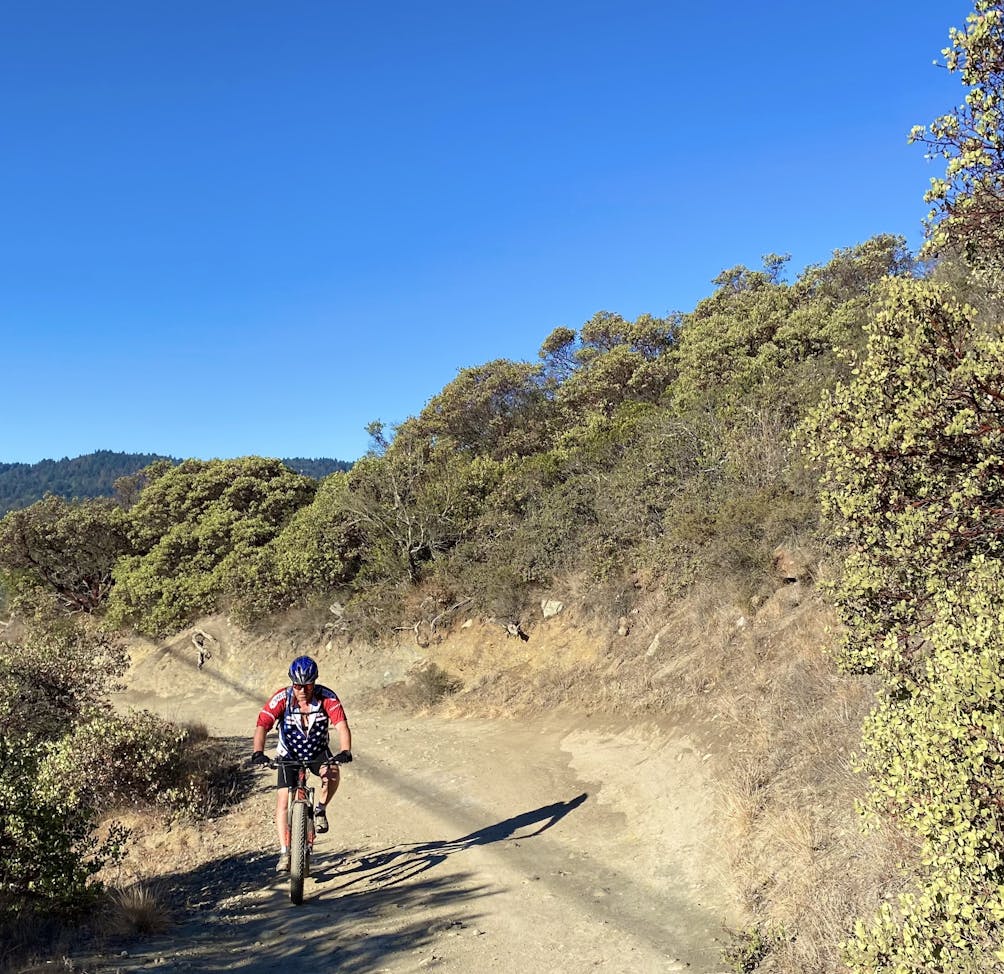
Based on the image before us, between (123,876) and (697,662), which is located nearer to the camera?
(123,876)

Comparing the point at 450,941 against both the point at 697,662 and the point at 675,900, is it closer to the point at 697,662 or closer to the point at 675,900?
the point at 675,900

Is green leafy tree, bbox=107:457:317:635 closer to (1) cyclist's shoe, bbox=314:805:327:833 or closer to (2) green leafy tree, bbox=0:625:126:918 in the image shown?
(2) green leafy tree, bbox=0:625:126:918

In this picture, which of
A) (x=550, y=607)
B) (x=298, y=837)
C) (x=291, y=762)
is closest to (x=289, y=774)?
(x=291, y=762)

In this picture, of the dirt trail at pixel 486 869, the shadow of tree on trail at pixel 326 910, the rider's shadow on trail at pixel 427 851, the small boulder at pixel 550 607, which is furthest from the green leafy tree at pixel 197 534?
the rider's shadow on trail at pixel 427 851

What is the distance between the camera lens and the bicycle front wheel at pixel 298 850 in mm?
5969

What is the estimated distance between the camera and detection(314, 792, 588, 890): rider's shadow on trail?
6621 mm

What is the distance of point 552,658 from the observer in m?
13.4

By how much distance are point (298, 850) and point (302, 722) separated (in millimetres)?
1071

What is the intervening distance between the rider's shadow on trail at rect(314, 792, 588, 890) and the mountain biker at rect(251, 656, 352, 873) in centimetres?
77

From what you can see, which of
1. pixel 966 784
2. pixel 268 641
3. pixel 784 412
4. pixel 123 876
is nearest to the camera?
pixel 966 784

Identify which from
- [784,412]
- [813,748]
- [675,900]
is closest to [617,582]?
[784,412]

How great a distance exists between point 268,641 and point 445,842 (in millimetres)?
12560

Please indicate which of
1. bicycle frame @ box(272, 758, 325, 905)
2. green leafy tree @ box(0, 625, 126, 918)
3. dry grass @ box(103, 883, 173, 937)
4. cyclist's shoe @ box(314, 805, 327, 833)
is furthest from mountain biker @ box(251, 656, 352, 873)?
green leafy tree @ box(0, 625, 126, 918)

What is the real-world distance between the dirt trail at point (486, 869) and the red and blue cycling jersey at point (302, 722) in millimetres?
1320
